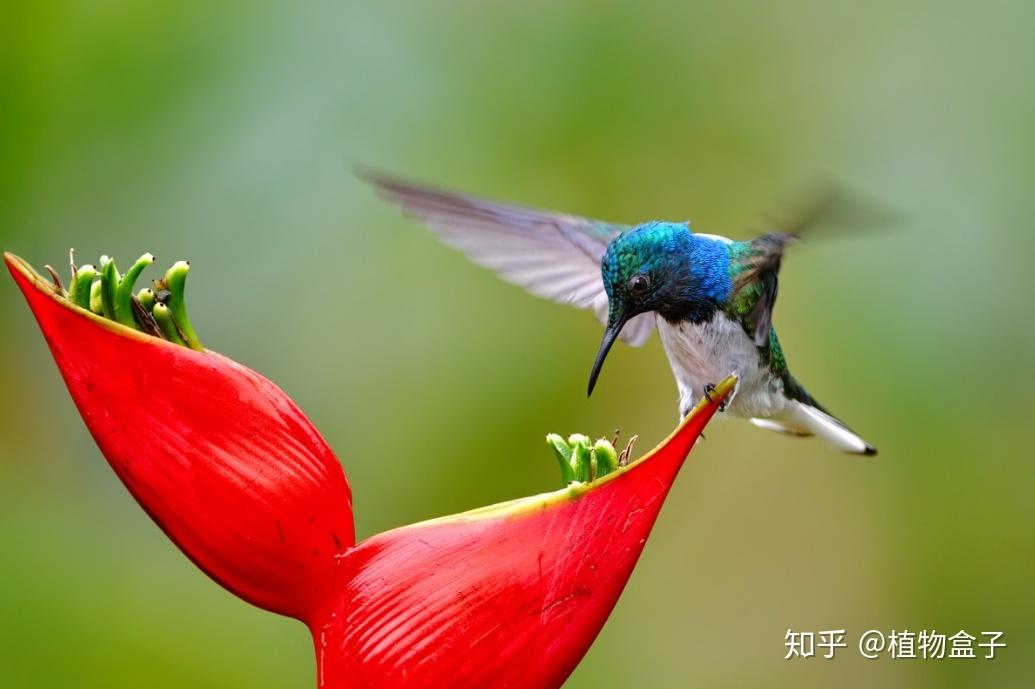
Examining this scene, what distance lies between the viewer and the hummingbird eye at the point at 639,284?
4.12ft

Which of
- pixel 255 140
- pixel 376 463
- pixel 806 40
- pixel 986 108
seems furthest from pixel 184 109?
pixel 986 108

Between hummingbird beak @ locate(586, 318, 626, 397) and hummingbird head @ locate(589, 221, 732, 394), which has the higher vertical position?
hummingbird head @ locate(589, 221, 732, 394)

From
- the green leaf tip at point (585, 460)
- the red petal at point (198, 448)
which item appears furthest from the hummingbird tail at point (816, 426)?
the red petal at point (198, 448)

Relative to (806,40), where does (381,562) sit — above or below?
below

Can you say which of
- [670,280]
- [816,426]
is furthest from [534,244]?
[816,426]

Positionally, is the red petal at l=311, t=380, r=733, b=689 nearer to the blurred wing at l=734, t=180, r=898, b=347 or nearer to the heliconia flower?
the heliconia flower

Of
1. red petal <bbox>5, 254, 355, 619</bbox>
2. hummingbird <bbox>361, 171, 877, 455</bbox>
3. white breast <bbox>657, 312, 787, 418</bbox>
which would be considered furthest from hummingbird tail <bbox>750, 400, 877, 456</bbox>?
red petal <bbox>5, 254, 355, 619</bbox>

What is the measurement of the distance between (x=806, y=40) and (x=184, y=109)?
0.94m

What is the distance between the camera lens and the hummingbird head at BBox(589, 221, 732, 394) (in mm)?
1258

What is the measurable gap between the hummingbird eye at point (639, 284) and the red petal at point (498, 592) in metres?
0.47

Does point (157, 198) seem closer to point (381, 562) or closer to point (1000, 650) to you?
point (381, 562)

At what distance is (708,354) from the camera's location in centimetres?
133

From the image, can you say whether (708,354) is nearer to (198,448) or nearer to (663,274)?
(663,274)

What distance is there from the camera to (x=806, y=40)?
1.95 meters
